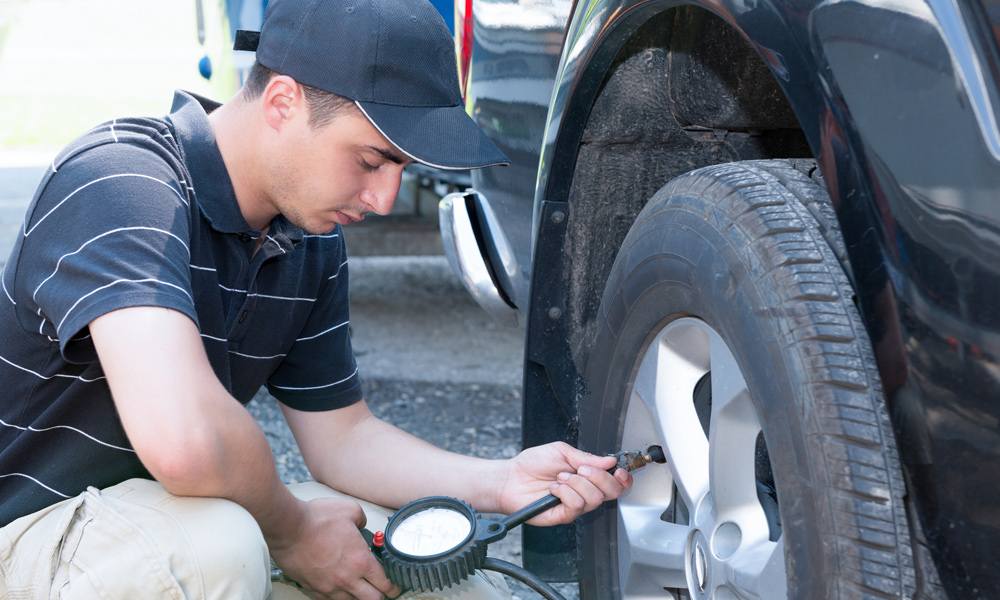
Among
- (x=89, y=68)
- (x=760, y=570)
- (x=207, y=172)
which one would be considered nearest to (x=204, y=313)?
(x=207, y=172)

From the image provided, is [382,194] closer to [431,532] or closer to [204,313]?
[204,313]

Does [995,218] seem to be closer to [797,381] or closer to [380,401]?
[797,381]

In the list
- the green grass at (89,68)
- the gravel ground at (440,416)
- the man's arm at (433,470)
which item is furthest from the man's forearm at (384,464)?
the green grass at (89,68)

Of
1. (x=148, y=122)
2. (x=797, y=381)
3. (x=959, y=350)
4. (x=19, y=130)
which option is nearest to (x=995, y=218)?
(x=959, y=350)

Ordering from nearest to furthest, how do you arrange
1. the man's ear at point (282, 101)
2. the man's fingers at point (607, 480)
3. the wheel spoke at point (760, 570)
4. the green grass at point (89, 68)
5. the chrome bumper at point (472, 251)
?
the wheel spoke at point (760, 570) < the man's ear at point (282, 101) < the man's fingers at point (607, 480) < the chrome bumper at point (472, 251) < the green grass at point (89, 68)

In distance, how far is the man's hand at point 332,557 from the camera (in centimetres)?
147

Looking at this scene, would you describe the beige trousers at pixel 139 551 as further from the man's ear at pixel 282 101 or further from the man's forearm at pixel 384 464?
the man's ear at pixel 282 101

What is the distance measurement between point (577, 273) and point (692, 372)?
387 mm

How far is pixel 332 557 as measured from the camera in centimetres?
148

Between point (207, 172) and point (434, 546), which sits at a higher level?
point (207, 172)

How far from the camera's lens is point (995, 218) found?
0.78 metres

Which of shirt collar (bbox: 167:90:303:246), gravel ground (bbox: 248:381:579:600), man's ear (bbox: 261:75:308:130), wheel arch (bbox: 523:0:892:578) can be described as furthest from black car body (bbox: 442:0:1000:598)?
gravel ground (bbox: 248:381:579:600)

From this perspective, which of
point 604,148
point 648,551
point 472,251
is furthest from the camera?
point 472,251

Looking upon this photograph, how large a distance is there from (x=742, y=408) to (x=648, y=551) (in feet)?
1.23
